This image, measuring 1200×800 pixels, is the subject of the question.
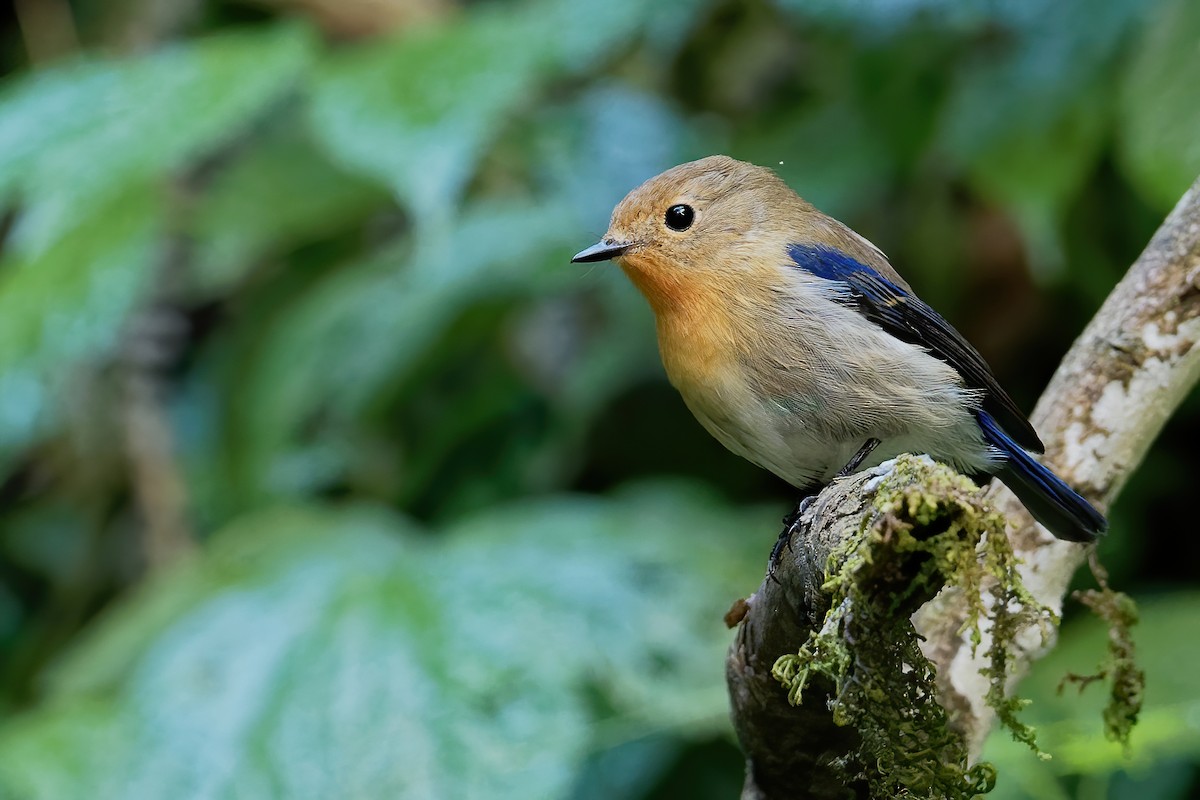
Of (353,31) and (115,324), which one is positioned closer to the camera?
(115,324)

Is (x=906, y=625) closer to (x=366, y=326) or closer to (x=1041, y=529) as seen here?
(x=1041, y=529)

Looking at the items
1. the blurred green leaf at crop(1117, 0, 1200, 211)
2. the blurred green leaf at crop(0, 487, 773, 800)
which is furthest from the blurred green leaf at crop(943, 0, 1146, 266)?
the blurred green leaf at crop(0, 487, 773, 800)

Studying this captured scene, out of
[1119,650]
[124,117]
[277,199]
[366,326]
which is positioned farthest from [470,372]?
[1119,650]

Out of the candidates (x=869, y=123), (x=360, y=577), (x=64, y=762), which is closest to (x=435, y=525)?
(x=360, y=577)

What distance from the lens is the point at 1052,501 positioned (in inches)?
75.3

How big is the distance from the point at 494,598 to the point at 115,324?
117cm

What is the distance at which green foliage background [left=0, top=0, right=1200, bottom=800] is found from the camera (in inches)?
114

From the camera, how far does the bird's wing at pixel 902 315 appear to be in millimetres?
2201

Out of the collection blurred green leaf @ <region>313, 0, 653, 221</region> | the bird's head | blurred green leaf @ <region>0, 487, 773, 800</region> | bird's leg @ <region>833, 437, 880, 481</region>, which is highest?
blurred green leaf @ <region>313, 0, 653, 221</region>

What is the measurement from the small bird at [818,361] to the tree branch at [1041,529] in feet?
0.30

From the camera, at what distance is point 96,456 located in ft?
16.0

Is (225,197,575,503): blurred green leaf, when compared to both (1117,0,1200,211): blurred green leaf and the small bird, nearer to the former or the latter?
the small bird

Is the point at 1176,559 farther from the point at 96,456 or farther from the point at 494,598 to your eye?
the point at 96,456

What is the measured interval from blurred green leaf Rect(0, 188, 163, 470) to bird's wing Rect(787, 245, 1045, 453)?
1785 millimetres
